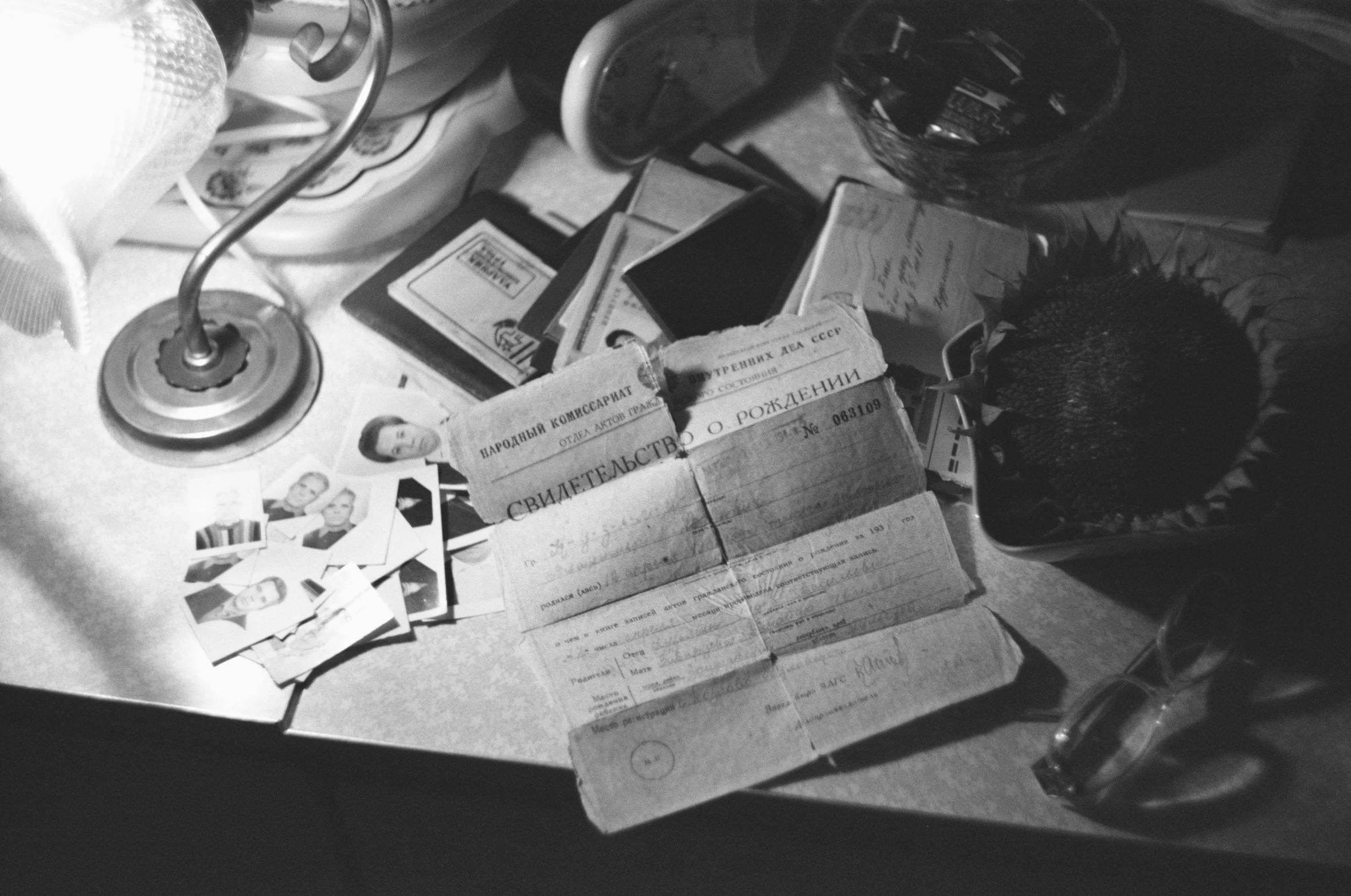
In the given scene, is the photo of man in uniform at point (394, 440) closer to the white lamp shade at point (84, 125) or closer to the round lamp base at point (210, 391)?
the round lamp base at point (210, 391)

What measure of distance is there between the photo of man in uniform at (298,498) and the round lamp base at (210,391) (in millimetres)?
46

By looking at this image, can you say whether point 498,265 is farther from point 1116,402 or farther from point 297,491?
point 1116,402

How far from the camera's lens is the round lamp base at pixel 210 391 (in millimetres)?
772

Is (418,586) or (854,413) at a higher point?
(854,413)

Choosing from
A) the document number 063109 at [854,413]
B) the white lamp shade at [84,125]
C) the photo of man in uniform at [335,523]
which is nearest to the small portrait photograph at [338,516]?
the photo of man in uniform at [335,523]

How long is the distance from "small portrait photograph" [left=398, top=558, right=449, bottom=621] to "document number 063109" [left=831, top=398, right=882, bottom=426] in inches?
10.9

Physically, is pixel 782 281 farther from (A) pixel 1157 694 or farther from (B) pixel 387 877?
(B) pixel 387 877

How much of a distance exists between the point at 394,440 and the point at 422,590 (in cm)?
12

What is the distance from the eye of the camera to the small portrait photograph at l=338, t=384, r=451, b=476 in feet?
2.54

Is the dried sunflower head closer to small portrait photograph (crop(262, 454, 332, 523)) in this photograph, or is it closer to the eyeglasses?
the eyeglasses

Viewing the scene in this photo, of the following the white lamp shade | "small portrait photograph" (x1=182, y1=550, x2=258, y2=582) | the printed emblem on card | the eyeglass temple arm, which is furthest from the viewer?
the printed emblem on card

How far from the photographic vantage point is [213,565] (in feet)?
2.41

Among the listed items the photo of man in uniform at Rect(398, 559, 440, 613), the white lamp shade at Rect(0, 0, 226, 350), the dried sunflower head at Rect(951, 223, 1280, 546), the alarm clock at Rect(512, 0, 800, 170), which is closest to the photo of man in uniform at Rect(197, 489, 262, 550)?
the photo of man in uniform at Rect(398, 559, 440, 613)

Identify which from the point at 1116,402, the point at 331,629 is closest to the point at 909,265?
the point at 1116,402
